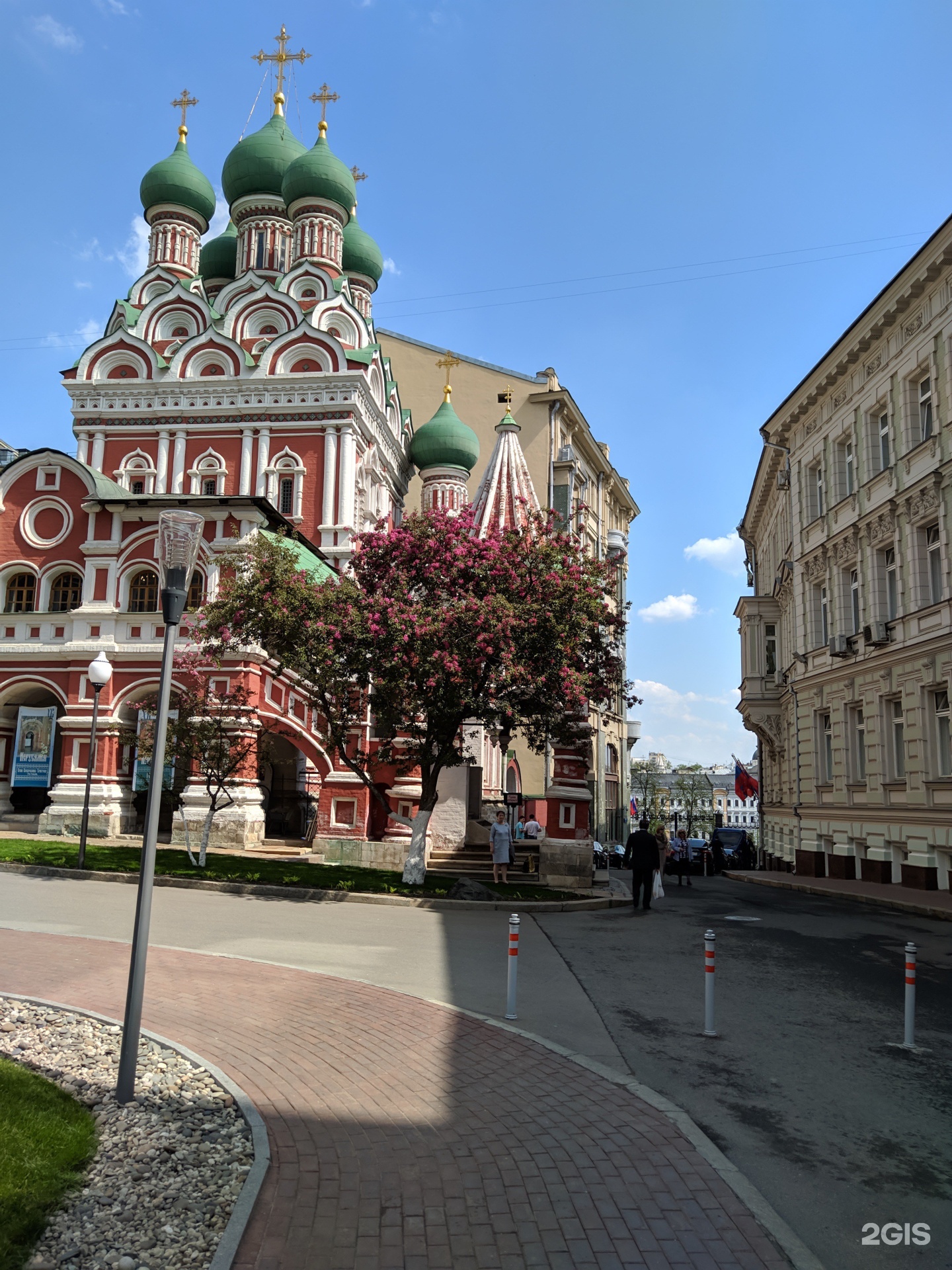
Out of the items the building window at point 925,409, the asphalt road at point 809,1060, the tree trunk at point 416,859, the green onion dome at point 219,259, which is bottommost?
the asphalt road at point 809,1060

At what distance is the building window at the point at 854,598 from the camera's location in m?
26.4

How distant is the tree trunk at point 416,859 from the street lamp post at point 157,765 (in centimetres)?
1269

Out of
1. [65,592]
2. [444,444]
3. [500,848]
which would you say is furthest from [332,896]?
[444,444]

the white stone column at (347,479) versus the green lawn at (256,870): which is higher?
the white stone column at (347,479)

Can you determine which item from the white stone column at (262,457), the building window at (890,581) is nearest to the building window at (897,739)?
the building window at (890,581)

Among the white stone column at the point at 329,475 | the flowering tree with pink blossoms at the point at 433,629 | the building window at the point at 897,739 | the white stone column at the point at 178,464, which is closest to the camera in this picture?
the flowering tree with pink blossoms at the point at 433,629

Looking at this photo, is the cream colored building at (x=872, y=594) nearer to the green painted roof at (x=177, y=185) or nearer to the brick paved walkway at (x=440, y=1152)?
the brick paved walkway at (x=440, y=1152)

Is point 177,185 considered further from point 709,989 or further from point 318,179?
point 709,989

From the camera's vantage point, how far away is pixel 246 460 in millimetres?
37281

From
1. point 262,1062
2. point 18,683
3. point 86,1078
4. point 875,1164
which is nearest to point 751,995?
point 875,1164

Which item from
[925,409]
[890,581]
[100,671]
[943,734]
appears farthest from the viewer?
[890,581]

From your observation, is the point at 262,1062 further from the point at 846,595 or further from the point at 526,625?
the point at 846,595

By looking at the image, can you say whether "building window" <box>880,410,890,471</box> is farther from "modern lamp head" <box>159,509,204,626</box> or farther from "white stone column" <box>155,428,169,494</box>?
"white stone column" <box>155,428,169,494</box>

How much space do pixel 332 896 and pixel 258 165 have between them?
35523mm
